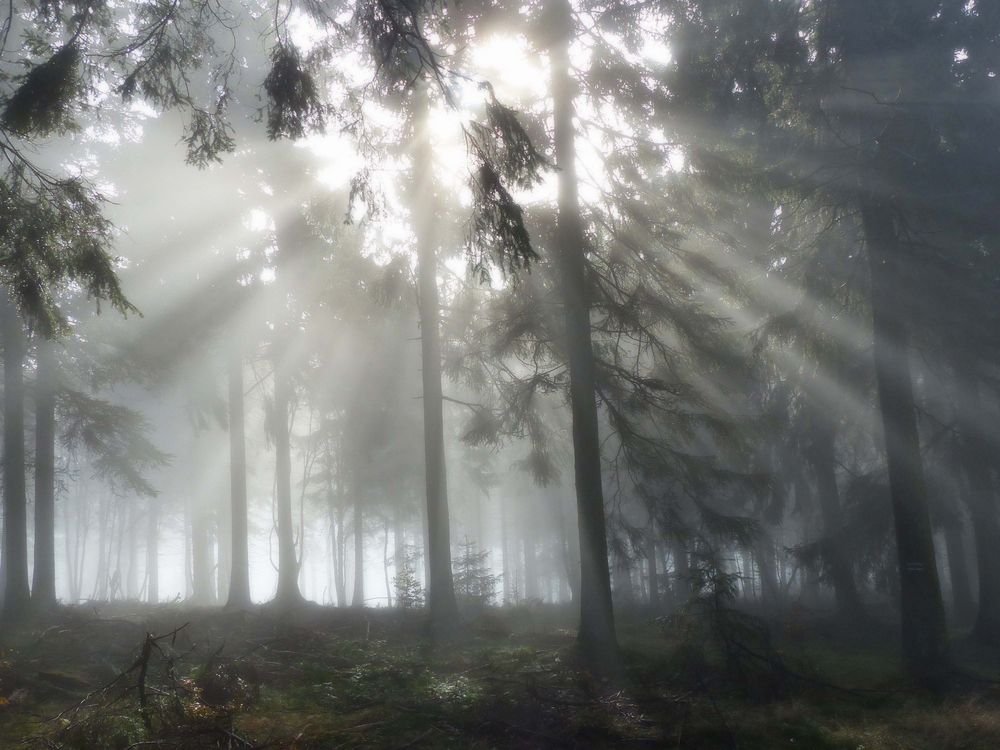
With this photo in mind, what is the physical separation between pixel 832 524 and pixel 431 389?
1108 cm

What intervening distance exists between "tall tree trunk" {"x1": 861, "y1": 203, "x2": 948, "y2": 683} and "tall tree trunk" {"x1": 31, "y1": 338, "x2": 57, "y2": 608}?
55.7ft

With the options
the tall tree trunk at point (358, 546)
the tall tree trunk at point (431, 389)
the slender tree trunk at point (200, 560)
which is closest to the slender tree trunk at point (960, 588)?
the tall tree trunk at point (431, 389)

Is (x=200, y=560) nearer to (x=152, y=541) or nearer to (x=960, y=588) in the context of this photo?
(x=152, y=541)

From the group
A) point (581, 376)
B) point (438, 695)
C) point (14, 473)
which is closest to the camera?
point (438, 695)

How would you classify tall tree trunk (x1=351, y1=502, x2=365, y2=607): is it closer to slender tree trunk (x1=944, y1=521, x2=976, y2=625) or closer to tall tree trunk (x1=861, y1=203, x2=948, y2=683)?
tall tree trunk (x1=861, y1=203, x2=948, y2=683)

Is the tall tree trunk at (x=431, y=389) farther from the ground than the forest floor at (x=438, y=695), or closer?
farther from the ground

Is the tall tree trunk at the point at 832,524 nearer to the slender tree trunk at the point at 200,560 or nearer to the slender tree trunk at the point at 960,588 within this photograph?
the slender tree trunk at the point at 960,588

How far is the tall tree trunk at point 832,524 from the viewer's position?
53.9 feet

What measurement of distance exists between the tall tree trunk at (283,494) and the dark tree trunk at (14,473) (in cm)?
584

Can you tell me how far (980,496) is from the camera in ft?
50.0

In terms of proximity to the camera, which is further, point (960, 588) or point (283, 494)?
point (960, 588)

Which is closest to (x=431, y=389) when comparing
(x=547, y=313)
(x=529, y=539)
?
(x=547, y=313)

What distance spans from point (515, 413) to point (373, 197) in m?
5.31

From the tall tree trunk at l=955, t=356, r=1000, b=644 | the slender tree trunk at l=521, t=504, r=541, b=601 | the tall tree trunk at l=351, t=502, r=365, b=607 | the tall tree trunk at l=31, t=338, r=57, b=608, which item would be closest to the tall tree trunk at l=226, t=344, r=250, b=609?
the tall tree trunk at l=31, t=338, r=57, b=608
